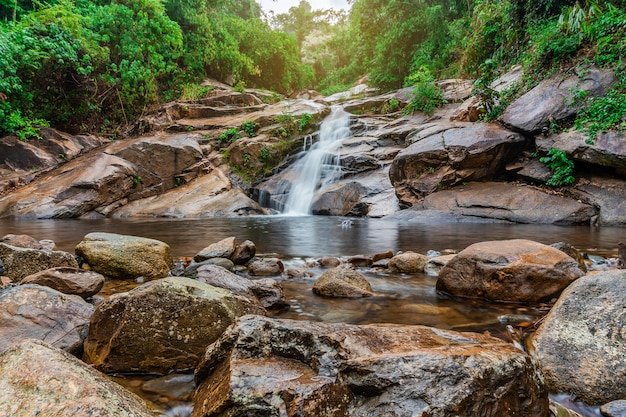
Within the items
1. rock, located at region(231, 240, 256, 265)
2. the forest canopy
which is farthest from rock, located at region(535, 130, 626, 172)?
rock, located at region(231, 240, 256, 265)

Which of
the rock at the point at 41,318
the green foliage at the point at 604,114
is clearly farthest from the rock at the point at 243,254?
the green foliage at the point at 604,114

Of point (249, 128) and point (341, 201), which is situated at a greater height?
point (249, 128)

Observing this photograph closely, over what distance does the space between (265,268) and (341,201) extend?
856cm

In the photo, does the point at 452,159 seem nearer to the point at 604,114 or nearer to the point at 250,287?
the point at 604,114

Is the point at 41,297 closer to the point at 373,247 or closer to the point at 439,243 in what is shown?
the point at 373,247

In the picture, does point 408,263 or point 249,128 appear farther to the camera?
point 249,128

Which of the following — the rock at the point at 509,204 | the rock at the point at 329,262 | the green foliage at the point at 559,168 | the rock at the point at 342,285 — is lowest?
the rock at the point at 329,262

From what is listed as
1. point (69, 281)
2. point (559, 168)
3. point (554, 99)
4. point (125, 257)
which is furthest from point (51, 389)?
point (554, 99)

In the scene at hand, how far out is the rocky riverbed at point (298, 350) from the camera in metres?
1.42

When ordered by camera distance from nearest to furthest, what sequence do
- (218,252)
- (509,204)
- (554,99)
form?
(218,252) → (509,204) → (554,99)

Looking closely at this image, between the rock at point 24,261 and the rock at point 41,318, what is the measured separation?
4.93ft

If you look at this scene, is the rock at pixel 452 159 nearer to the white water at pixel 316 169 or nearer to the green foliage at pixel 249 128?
the white water at pixel 316 169

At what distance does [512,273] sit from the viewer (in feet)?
11.3

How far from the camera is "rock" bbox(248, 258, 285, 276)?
16.1ft
